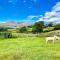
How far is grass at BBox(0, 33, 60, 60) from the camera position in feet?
8.38

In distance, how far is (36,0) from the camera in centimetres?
303

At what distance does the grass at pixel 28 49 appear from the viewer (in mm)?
2555

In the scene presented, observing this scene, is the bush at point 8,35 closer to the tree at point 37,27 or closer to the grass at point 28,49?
the grass at point 28,49

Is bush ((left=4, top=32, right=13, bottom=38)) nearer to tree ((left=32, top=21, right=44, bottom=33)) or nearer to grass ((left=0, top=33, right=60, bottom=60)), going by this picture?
grass ((left=0, top=33, right=60, bottom=60))

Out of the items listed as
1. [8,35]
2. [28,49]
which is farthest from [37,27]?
[8,35]

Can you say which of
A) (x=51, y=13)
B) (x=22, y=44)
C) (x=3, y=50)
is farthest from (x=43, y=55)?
(x=51, y=13)

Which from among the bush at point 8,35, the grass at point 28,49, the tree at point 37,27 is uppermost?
the tree at point 37,27

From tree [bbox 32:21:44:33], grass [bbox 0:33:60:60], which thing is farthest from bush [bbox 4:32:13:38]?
tree [bbox 32:21:44:33]

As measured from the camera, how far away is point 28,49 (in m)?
2.72

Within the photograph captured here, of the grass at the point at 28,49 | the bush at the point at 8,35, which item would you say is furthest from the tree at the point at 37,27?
the bush at the point at 8,35

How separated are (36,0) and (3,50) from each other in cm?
133

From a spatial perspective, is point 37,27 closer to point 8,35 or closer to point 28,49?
point 28,49

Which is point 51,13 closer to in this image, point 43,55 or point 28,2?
point 28,2

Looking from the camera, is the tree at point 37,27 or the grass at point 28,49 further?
the tree at point 37,27
